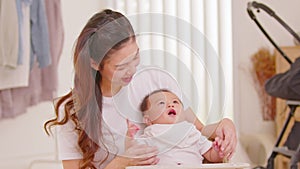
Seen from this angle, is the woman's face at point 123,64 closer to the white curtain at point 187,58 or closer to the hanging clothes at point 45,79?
the white curtain at point 187,58

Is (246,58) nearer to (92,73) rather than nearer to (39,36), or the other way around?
(39,36)

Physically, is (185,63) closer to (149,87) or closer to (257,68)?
(149,87)

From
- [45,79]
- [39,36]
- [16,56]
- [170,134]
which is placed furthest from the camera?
[45,79]

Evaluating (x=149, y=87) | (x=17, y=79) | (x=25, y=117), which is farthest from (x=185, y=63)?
(x=25, y=117)

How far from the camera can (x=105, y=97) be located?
73 cm

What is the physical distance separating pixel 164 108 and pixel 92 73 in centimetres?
11

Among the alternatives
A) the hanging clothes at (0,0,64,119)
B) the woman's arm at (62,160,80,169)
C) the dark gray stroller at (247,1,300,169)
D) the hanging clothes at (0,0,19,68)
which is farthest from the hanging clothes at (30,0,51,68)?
the woman's arm at (62,160,80,169)

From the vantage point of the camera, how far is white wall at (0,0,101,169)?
2.36 m

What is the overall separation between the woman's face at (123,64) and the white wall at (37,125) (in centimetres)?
157

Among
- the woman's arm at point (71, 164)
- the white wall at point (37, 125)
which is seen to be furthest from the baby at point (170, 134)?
the white wall at point (37, 125)

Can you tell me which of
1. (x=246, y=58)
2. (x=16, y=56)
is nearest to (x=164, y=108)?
(x=16, y=56)

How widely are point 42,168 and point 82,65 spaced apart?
6.16 ft

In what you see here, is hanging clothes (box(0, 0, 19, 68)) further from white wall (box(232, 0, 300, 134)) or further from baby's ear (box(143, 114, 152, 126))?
white wall (box(232, 0, 300, 134))

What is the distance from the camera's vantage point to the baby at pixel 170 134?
70 cm
